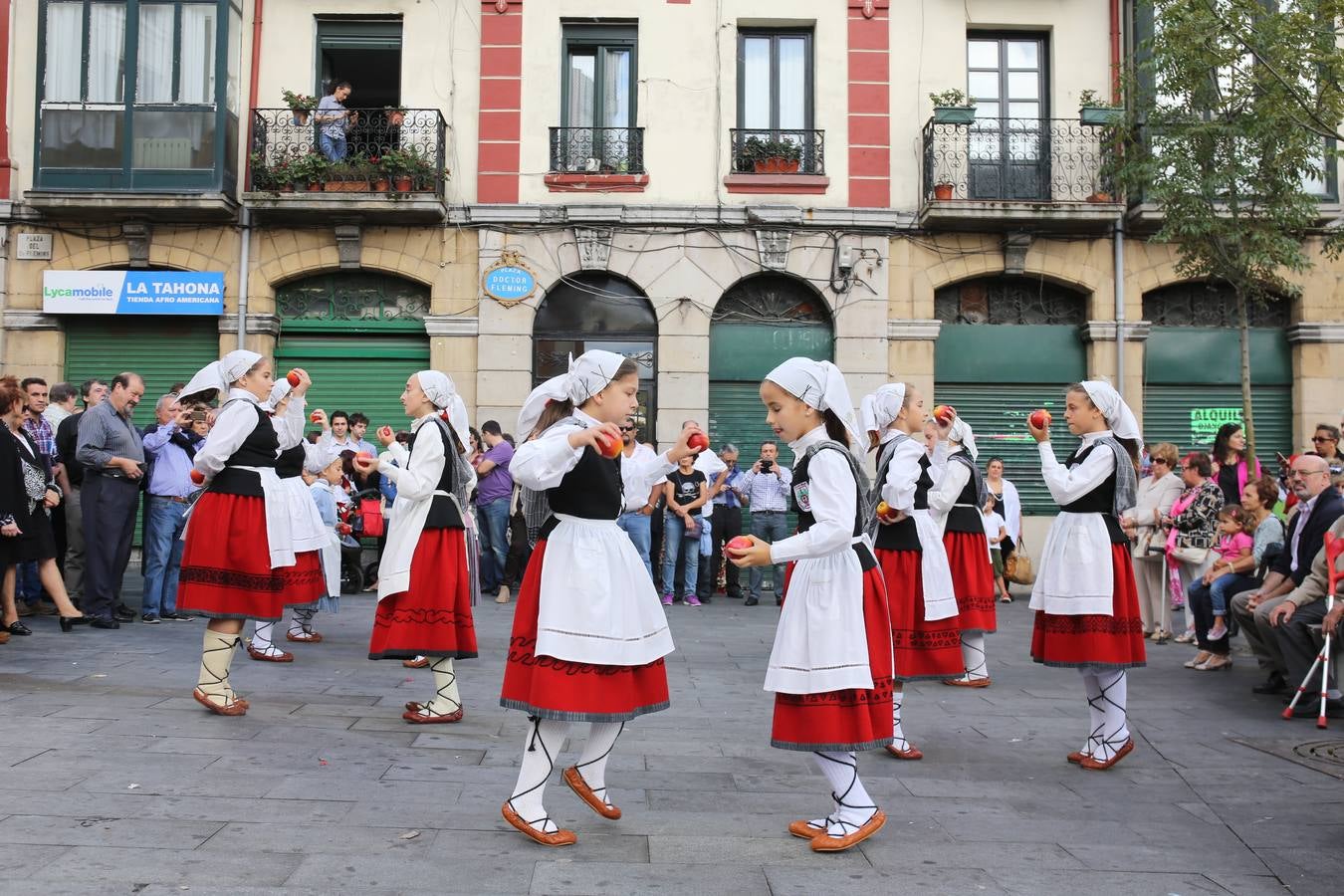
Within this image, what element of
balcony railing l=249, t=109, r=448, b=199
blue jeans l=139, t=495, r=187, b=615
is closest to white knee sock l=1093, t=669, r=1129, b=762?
blue jeans l=139, t=495, r=187, b=615

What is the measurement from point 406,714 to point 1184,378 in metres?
14.4

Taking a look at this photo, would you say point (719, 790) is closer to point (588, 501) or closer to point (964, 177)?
point (588, 501)

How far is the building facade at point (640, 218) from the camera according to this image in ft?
56.2

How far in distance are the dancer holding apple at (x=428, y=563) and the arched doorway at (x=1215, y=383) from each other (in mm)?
13306

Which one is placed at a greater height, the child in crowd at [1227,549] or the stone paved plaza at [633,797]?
the child in crowd at [1227,549]

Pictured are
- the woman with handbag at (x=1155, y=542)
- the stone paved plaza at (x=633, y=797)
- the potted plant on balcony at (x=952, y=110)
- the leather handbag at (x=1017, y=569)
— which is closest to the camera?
the stone paved plaza at (x=633, y=797)

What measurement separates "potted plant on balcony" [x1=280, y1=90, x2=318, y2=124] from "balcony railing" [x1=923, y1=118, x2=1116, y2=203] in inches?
358

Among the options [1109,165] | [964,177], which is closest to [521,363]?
[964,177]

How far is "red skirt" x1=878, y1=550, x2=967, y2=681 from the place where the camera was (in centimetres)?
734

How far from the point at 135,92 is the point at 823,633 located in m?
16.1

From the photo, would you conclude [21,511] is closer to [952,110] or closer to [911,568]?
[911,568]

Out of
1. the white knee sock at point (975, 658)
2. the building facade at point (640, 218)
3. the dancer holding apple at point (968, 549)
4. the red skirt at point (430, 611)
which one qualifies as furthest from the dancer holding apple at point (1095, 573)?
the building facade at point (640, 218)

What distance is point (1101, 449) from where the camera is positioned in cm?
651

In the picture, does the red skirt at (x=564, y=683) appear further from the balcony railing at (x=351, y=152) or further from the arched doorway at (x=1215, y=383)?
the arched doorway at (x=1215, y=383)
